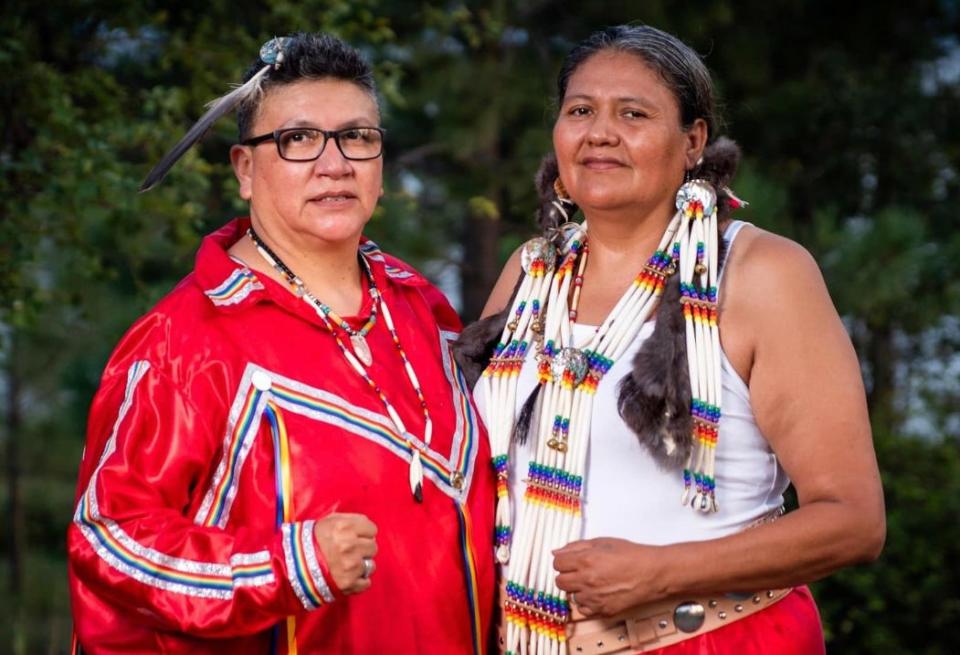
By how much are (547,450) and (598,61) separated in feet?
2.96

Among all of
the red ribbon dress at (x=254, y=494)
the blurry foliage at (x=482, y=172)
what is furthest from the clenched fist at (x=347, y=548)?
A: the blurry foliage at (x=482, y=172)

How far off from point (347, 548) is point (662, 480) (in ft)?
2.42

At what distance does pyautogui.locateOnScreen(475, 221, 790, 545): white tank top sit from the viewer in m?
2.80

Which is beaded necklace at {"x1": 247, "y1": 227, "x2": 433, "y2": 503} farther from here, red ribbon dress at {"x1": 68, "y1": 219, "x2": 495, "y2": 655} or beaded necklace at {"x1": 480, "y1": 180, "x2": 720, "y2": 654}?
beaded necklace at {"x1": 480, "y1": 180, "x2": 720, "y2": 654}

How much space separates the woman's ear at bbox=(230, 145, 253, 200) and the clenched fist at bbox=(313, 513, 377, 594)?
858 millimetres

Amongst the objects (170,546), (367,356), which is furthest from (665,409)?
(170,546)

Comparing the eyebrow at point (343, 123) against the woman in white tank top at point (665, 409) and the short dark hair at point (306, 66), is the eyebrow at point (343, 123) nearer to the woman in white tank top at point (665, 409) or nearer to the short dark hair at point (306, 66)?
the short dark hair at point (306, 66)

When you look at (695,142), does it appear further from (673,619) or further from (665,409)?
(673,619)

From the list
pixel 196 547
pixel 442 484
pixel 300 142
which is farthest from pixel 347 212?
pixel 196 547

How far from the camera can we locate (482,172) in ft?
21.5

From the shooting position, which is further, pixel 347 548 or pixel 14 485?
pixel 14 485

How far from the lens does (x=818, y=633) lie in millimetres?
2902

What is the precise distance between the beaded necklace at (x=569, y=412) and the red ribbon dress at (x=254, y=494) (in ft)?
0.27

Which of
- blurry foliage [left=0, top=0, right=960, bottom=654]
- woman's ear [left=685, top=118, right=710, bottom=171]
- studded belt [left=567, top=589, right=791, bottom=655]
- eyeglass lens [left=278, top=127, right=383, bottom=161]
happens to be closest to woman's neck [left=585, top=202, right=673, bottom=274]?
woman's ear [left=685, top=118, right=710, bottom=171]
